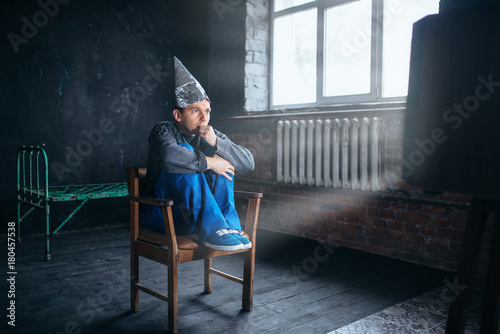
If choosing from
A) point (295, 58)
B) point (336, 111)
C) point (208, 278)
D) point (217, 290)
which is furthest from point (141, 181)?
point (295, 58)

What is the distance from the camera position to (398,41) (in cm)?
319

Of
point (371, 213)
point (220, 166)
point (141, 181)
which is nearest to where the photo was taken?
point (220, 166)

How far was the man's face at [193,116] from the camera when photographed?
2.00m

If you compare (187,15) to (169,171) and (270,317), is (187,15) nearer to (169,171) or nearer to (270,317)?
(169,171)

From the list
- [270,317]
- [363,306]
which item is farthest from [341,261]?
[270,317]

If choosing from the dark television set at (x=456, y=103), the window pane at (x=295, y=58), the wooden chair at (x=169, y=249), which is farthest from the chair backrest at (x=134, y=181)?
the window pane at (x=295, y=58)

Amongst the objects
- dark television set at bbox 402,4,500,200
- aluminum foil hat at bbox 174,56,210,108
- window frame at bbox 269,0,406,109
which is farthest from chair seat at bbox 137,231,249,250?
window frame at bbox 269,0,406,109

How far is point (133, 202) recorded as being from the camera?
6.61ft

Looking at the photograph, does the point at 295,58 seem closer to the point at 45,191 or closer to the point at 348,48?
the point at 348,48

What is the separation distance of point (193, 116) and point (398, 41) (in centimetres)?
199

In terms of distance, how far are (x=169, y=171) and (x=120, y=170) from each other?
2.42 meters

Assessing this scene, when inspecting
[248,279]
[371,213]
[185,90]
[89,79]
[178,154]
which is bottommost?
[248,279]

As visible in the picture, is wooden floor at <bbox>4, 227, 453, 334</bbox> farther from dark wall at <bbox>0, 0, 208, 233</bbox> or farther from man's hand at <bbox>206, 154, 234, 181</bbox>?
dark wall at <bbox>0, 0, 208, 233</bbox>

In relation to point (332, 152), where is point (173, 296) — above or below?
below
